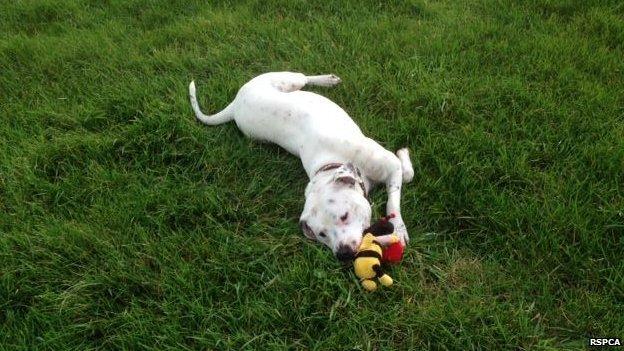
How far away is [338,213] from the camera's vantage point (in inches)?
116

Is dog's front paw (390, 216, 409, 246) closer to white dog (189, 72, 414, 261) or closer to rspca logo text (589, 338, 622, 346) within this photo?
white dog (189, 72, 414, 261)

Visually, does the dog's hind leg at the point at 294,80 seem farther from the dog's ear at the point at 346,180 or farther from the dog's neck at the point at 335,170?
the dog's ear at the point at 346,180

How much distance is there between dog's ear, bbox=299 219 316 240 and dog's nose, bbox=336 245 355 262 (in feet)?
0.83

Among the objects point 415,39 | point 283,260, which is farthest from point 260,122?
point 415,39

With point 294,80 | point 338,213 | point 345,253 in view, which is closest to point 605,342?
point 345,253

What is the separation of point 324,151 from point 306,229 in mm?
644

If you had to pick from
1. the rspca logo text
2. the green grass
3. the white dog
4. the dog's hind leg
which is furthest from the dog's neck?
the rspca logo text

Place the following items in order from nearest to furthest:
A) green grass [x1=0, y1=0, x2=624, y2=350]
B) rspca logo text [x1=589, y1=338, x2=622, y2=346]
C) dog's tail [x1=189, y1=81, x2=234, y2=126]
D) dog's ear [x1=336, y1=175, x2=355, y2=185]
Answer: rspca logo text [x1=589, y1=338, x2=622, y2=346] < green grass [x1=0, y1=0, x2=624, y2=350] < dog's ear [x1=336, y1=175, x2=355, y2=185] < dog's tail [x1=189, y1=81, x2=234, y2=126]

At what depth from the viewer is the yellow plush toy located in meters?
2.83

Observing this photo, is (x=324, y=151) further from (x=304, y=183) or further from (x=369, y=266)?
(x=369, y=266)

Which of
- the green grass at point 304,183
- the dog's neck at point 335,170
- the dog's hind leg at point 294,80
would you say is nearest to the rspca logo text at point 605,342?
the green grass at point 304,183

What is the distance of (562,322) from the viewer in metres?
2.67

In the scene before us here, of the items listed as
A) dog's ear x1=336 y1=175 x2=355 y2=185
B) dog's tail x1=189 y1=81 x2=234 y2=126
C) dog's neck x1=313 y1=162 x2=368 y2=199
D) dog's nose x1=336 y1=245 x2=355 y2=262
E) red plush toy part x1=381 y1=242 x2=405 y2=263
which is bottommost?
red plush toy part x1=381 y1=242 x2=405 y2=263

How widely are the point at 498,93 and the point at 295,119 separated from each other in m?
1.63
